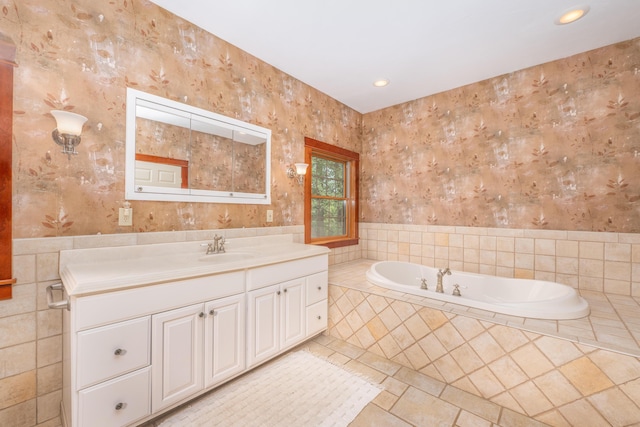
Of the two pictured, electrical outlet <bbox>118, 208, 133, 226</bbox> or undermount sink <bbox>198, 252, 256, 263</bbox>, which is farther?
undermount sink <bbox>198, 252, 256, 263</bbox>

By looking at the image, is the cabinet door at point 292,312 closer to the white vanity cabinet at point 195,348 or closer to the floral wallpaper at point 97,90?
the white vanity cabinet at point 195,348

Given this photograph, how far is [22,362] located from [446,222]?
3.57 meters

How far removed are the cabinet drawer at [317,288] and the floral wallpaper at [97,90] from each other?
2.70 feet

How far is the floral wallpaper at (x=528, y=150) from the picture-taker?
7.22 feet

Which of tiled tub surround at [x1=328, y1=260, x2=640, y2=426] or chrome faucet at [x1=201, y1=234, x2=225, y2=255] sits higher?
chrome faucet at [x1=201, y1=234, x2=225, y2=255]

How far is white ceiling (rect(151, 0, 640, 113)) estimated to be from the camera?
1.83 m

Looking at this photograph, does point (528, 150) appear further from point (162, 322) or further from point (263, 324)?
point (162, 322)

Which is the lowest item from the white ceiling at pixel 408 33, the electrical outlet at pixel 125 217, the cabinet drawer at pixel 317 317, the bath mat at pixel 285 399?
the bath mat at pixel 285 399

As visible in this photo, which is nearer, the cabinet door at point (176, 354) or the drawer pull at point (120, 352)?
the drawer pull at point (120, 352)

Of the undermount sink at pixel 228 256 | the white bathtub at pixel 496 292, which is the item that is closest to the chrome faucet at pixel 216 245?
the undermount sink at pixel 228 256

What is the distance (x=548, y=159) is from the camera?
8.13 ft

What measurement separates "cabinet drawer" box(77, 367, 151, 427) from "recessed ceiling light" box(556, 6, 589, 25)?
11.4ft

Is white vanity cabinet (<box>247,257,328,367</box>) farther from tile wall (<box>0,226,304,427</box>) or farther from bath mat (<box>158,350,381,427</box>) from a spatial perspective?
tile wall (<box>0,226,304,427</box>)

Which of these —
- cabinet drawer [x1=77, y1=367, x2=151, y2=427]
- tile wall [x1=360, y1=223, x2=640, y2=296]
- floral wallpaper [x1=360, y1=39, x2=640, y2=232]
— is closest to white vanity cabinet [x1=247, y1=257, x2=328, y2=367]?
cabinet drawer [x1=77, y1=367, x2=151, y2=427]
